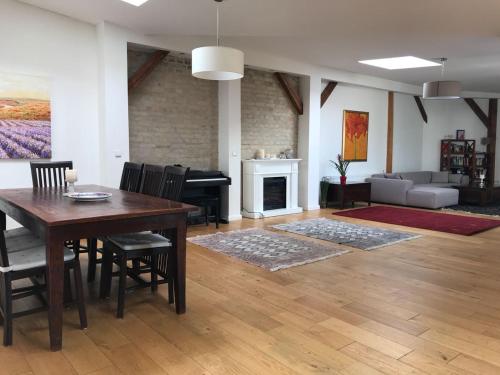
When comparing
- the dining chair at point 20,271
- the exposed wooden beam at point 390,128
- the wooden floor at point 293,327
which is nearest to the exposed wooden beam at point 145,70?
the wooden floor at point 293,327

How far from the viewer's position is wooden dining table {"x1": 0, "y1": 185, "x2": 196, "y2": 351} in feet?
7.64

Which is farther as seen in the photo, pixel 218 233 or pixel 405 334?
pixel 218 233

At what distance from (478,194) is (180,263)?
7.62m

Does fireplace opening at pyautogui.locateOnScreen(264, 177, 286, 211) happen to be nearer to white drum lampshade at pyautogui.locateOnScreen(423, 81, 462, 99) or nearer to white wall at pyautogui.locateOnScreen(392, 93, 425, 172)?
white drum lampshade at pyautogui.locateOnScreen(423, 81, 462, 99)

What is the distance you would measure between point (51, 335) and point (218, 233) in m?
3.33

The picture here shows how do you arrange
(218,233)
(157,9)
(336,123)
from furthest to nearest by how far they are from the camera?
1. (336,123)
2. (218,233)
3. (157,9)

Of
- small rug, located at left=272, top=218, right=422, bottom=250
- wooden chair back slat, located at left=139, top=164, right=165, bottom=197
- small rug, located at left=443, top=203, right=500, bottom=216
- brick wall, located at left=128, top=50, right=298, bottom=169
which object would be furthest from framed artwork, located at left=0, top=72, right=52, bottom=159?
small rug, located at left=443, top=203, right=500, bottom=216

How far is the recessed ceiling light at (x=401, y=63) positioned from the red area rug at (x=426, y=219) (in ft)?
8.97

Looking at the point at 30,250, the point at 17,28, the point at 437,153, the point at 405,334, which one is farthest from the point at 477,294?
the point at 437,153

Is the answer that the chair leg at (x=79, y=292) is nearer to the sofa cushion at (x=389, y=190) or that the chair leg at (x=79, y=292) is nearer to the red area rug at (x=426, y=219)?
the red area rug at (x=426, y=219)

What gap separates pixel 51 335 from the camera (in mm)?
2355

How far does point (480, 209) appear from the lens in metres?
7.95

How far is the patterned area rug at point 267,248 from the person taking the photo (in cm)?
426

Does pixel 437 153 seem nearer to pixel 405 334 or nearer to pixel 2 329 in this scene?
pixel 405 334
